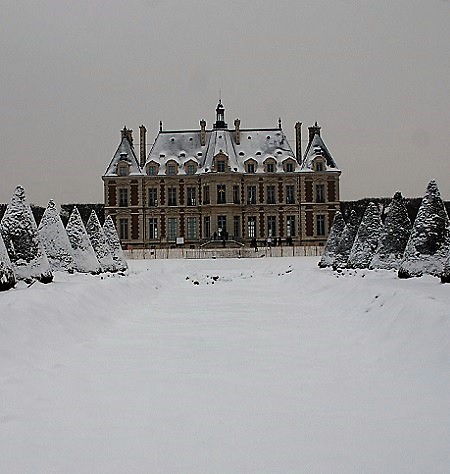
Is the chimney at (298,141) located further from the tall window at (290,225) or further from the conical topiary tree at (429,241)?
the conical topiary tree at (429,241)

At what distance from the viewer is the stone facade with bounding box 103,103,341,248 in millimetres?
53375

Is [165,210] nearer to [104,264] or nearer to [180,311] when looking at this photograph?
[104,264]

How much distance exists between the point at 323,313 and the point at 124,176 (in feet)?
147

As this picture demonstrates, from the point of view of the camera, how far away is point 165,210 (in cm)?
5422

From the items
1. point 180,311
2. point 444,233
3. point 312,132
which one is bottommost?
point 180,311

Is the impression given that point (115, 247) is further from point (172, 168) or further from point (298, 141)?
point (298, 141)

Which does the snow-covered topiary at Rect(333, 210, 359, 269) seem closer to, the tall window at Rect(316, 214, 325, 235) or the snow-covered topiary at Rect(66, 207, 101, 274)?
the snow-covered topiary at Rect(66, 207, 101, 274)

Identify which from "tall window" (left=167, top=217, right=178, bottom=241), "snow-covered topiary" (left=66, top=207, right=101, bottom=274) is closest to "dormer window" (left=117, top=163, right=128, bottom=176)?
"tall window" (left=167, top=217, right=178, bottom=241)

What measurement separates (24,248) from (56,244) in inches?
140

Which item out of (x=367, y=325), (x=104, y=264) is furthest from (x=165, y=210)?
(x=367, y=325)

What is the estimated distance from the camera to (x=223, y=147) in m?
54.6

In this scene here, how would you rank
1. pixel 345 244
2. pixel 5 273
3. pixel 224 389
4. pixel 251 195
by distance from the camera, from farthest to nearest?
pixel 251 195
pixel 345 244
pixel 5 273
pixel 224 389

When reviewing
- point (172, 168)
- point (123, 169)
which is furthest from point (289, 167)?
point (123, 169)

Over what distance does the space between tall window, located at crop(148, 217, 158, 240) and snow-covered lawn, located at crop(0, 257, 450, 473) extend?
1724 inches
